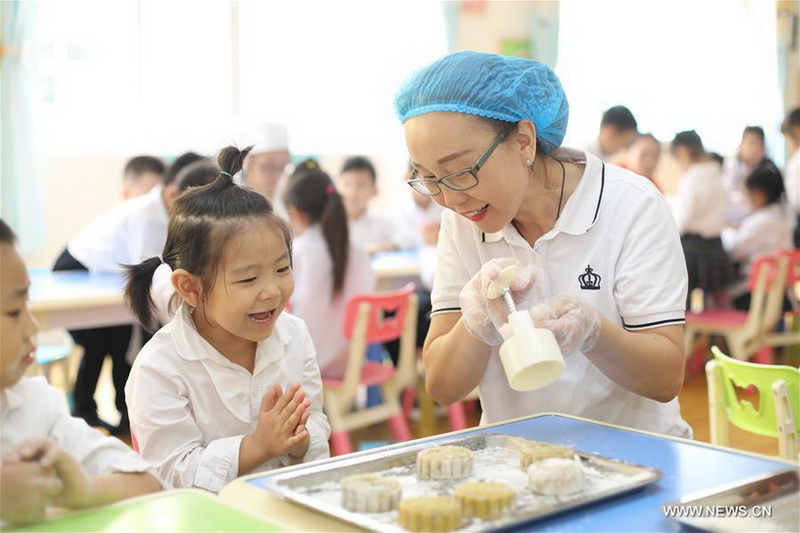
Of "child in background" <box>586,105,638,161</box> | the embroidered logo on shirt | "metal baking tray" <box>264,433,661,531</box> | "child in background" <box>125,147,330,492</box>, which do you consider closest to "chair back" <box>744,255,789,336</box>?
"child in background" <box>586,105,638,161</box>

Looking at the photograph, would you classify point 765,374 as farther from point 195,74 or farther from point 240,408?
point 195,74

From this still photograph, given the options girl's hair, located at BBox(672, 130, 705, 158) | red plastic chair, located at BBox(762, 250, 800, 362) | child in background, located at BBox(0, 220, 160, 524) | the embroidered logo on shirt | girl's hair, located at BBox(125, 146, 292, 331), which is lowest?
red plastic chair, located at BBox(762, 250, 800, 362)

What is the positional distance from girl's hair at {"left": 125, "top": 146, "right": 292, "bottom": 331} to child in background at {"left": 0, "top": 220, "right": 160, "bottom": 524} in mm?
438

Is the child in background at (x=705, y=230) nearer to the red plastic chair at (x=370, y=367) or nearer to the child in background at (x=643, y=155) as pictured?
the child in background at (x=643, y=155)

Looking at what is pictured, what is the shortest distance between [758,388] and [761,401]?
0.04 m

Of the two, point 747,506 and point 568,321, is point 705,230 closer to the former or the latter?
point 568,321

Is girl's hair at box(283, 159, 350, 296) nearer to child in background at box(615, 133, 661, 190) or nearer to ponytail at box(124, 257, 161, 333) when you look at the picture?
ponytail at box(124, 257, 161, 333)

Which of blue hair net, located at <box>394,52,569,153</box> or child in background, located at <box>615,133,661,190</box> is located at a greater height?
blue hair net, located at <box>394,52,569,153</box>

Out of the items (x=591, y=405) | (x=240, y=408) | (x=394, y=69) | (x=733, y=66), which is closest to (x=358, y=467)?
→ (x=240, y=408)

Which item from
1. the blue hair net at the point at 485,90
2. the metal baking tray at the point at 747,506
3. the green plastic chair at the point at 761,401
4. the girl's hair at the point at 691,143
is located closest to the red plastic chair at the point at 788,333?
the girl's hair at the point at 691,143

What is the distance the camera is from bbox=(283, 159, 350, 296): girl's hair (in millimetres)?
3297

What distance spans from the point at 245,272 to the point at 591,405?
658mm

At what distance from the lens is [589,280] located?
1.57 meters

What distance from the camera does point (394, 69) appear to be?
276 inches
